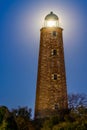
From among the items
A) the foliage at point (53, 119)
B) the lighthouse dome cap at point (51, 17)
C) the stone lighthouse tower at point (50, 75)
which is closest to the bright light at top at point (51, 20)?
the lighthouse dome cap at point (51, 17)

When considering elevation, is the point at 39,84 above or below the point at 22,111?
above

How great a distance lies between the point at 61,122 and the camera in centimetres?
3706

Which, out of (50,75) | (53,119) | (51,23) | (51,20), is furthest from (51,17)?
(53,119)

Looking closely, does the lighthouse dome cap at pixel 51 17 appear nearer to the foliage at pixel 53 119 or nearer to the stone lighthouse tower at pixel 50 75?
the stone lighthouse tower at pixel 50 75

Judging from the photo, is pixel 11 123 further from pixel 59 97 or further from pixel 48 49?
pixel 48 49

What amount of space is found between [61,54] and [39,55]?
8.09 ft

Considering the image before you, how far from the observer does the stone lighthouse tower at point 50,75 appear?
1713 inches

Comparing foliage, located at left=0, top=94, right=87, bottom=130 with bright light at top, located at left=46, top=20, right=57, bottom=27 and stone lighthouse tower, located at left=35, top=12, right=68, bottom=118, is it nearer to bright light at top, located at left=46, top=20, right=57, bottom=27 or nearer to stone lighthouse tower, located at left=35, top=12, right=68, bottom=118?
stone lighthouse tower, located at left=35, top=12, right=68, bottom=118

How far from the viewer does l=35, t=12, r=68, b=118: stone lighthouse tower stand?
43500 millimetres

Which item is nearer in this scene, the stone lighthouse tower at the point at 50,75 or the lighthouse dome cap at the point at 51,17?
the stone lighthouse tower at the point at 50,75

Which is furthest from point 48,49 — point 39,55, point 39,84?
point 39,84

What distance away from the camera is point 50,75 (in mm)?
44656

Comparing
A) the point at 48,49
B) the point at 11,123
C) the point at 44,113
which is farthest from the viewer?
the point at 48,49

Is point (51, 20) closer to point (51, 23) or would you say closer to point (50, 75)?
point (51, 23)
